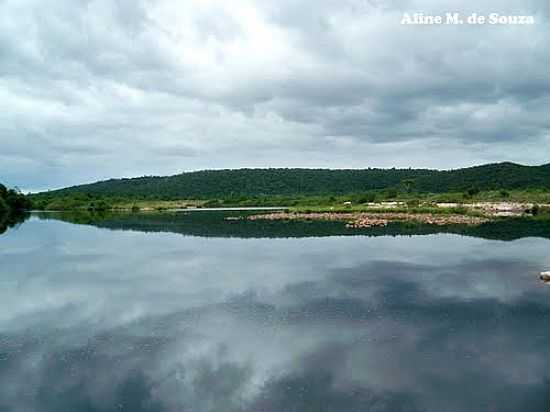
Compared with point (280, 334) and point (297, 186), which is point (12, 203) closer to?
point (297, 186)

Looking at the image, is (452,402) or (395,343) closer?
(452,402)

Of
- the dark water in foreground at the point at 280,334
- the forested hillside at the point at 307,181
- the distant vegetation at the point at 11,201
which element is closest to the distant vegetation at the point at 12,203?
the distant vegetation at the point at 11,201

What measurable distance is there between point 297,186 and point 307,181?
20.4 ft

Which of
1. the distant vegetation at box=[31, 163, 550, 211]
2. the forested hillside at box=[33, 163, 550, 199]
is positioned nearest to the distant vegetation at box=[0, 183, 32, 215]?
the distant vegetation at box=[31, 163, 550, 211]

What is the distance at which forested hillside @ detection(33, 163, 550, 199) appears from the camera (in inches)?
5374

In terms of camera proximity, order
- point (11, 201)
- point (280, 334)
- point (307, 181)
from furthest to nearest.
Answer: point (307, 181) < point (11, 201) < point (280, 334)

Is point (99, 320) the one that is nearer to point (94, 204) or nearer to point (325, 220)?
point (325, 220)

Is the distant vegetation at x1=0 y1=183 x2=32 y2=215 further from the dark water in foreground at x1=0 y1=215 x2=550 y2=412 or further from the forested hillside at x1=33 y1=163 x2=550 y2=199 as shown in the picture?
the dark water in foreground at x1=0 y1=215 x2=550 y2=412

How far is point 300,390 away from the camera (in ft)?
33.3

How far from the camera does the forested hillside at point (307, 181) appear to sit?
448ft

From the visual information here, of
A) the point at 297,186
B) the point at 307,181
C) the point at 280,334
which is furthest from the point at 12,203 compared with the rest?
the point at 280,334

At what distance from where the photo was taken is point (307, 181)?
177000mm

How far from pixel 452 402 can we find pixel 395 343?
3.46 metres

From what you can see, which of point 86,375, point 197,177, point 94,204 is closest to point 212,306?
point 86,375
